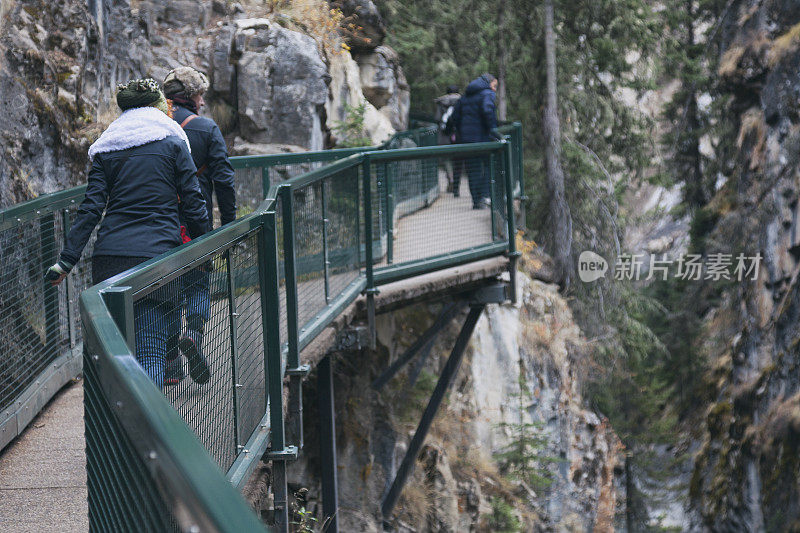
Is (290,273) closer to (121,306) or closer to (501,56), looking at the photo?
(121,306)

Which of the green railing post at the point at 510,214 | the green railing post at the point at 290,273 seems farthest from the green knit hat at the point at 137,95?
the green railing post at the point at 510,214

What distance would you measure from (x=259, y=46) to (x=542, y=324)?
7.20 metres

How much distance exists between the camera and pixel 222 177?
535 cm

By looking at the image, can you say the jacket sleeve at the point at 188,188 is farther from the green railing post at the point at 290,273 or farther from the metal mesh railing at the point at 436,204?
the metal mesh railing at the point at 436,204

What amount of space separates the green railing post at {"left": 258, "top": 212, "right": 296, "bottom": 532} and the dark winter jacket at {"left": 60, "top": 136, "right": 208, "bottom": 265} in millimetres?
402

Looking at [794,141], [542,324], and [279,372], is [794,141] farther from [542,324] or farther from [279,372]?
[279,372]

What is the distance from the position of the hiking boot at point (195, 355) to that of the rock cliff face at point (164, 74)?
487 cm

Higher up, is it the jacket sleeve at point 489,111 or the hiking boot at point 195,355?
the jacket sleeve at point 489,111

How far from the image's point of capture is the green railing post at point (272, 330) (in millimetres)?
4879

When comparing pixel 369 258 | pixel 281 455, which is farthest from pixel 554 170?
pixel 281 455

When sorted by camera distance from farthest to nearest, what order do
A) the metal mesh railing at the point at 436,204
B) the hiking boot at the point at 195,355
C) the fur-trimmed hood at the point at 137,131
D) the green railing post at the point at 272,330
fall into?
the metal mesh railing at the point at 436,204, the green railing post at the point at 272,330, the fur-trimmed hood at the point at 137,131, the hiking boot at the point at 195,355

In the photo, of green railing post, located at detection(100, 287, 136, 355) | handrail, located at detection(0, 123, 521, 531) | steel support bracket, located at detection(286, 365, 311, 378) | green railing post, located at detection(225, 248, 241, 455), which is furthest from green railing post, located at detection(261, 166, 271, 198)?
green railing post, located at detection(100, 287, 136, 355)

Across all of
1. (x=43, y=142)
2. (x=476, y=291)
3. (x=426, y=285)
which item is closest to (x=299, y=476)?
(x=426, y=285)

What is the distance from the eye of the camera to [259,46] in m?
15.7
